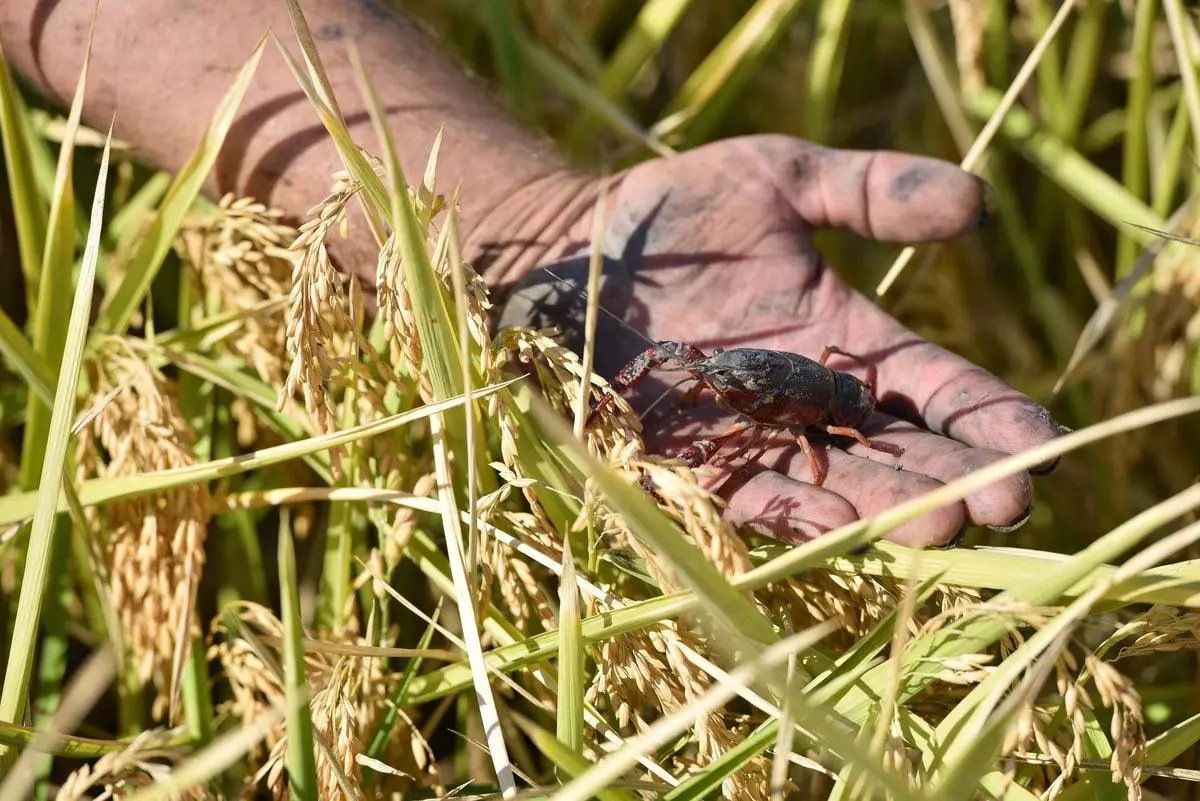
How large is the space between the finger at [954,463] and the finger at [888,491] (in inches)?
1.7

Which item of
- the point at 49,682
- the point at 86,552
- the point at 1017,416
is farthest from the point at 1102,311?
the point at 49,682

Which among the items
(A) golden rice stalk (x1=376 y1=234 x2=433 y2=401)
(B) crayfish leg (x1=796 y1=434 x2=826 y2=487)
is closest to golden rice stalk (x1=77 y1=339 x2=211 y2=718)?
(A) golden rice stalk (x1=376 y1=234 x2=433 y2=401)

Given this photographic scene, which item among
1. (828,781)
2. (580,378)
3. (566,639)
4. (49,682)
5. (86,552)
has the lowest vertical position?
(49,682)

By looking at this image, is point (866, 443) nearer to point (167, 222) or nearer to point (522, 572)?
point (522, 572)

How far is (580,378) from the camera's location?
1.78 metres

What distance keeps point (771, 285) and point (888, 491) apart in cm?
74

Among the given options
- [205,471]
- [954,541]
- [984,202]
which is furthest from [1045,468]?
[205,471]

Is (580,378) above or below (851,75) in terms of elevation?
below

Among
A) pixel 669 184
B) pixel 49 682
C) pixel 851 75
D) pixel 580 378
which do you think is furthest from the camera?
pixel 851 75

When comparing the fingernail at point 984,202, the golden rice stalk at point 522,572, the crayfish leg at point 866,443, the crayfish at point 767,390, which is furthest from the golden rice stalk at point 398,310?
the fingernail at point 984,202

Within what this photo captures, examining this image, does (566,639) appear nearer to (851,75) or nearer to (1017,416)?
(1017,416)

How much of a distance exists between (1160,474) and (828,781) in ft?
5.51

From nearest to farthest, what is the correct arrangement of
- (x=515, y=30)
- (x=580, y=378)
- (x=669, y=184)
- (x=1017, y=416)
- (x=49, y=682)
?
(x=580, y=378)
(x=1017, y=416)
(x=49, y=682)
(x=669, y=184)
(x=515, y=30)

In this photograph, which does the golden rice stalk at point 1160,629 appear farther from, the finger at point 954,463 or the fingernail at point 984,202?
the fingernail at point 984,202
